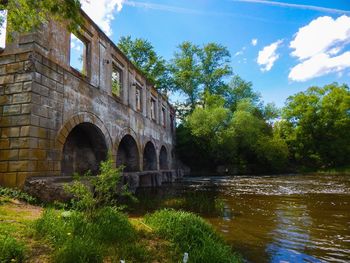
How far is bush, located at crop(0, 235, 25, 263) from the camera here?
9.46 ft

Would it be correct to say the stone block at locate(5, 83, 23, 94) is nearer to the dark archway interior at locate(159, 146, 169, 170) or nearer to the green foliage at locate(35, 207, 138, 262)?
the green foliage at locate(35, 207, 138, 262)

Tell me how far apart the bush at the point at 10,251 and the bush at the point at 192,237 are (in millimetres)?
1975

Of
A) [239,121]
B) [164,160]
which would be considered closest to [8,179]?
[164,160]

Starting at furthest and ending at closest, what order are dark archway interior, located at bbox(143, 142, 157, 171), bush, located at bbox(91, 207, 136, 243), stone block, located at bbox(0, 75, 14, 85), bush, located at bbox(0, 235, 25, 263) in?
1. dark archway interior, located at bbox(143, 142, 157, 171)
2. stone block, located at bbox(0, 75, 14, 85)
3. bush, located at bbox(91, 207, 136, 243)
4. bush, located at bbox(0, 235, 25, 263)

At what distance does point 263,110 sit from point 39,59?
34817 millimetres

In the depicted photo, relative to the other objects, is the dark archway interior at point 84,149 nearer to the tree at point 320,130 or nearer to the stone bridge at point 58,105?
the stone bridge at point 58,105

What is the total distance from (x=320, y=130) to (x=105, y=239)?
123 ft

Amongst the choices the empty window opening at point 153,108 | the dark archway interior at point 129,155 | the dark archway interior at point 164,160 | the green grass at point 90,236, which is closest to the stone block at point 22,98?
the green grass at point 90,236

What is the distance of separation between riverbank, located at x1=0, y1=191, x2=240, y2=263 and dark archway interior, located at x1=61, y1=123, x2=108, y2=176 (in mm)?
5968

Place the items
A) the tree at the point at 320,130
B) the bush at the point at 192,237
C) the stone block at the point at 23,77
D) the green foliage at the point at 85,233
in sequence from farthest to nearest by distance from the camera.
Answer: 1. the tree at the point at 320,130
2. the stone block at the point at 23,77
3. the bush at the point at 192,237
4. the green foliage at the point at 85,233

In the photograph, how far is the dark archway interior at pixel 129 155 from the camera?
15.5 m

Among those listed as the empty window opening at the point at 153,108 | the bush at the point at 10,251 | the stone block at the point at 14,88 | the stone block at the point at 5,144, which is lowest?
the bush at the point at 10,251

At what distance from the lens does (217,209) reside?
812cm

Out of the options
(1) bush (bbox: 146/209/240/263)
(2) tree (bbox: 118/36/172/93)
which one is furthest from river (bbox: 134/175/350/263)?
(2) tree (bbox: 118/36/172/93)
